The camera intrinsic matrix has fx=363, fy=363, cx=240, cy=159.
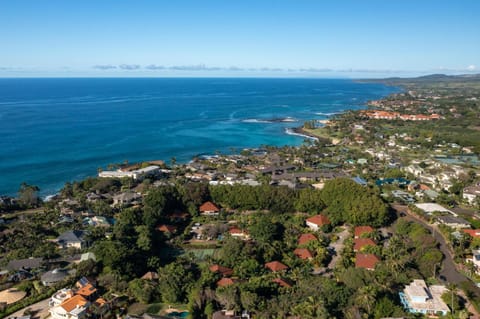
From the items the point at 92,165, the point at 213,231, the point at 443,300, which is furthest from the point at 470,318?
the point at 92,165

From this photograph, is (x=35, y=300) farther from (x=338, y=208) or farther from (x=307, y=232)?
(x=338, y=208)

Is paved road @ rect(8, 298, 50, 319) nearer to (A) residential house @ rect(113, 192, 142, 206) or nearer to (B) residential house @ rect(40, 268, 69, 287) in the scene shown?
(B) residential house @ rect(40, 268, 69, 287)

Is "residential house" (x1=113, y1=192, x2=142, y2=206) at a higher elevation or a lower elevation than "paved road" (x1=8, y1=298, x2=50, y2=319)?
higher

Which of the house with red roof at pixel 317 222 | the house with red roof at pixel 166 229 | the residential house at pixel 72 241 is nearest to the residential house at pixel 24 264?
the residential house at pixel 72 241

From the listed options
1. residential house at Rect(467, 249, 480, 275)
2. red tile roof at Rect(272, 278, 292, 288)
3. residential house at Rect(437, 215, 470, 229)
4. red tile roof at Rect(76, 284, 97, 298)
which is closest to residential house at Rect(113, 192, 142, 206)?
red tile roof at Rect(76, 284, 97, 298)

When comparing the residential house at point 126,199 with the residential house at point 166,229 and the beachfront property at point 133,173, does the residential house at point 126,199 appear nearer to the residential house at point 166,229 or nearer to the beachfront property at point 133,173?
the beachfront property at point 133,173

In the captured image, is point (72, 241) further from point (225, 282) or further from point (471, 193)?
Answer: point (471, 193)

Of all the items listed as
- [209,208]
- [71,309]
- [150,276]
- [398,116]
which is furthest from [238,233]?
[398,116]
